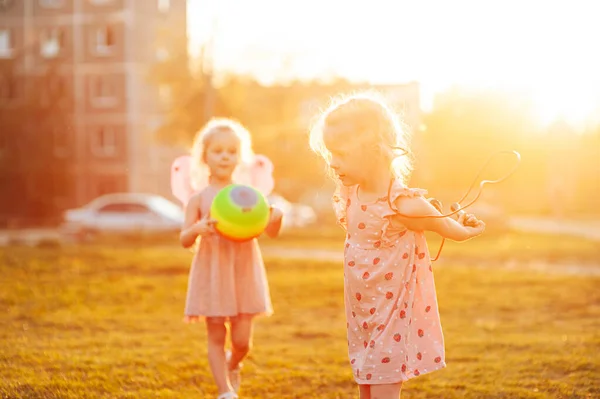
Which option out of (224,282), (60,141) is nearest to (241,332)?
(224,282)

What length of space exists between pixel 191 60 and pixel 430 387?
27.7 m

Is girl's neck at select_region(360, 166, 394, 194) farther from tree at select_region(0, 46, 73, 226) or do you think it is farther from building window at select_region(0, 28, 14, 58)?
building window at select_region(0, 28, 14, 58)

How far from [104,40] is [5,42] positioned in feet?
20.5

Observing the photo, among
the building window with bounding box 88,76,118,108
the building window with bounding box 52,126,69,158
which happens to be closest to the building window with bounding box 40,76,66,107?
the building window with bounding box 52,126,69,158

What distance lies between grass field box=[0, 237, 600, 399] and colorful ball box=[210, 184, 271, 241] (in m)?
1.14

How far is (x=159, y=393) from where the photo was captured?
541 cm

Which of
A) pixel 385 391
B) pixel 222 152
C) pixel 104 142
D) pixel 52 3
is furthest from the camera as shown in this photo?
pixel 52 3

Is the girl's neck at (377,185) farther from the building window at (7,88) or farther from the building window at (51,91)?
the building window at (7,88)

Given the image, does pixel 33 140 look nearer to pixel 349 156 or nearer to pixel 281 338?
pixel 281 338

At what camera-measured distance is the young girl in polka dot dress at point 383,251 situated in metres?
3.89

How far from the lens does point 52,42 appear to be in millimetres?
46969

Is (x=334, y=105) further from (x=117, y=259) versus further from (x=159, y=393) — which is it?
(x=117, y=259)

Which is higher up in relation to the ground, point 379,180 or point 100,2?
point 100,2

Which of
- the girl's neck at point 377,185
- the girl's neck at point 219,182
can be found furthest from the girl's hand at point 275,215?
the girl's neck at point 377,185
